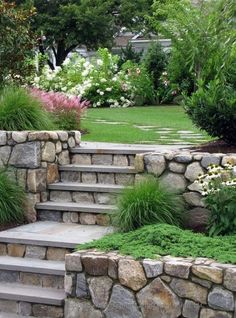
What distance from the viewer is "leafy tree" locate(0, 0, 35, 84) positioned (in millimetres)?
9977

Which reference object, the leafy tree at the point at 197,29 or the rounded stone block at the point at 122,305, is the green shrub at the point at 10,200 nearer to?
the rounded stone block at the point at 122,305

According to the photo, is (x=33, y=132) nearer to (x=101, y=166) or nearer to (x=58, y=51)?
(x=101, y=166)

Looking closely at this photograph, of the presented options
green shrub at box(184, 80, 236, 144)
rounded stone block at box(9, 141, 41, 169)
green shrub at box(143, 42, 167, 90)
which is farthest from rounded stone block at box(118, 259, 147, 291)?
green shrub at box(143, 42, 167, 90)

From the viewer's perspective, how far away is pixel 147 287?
535cm

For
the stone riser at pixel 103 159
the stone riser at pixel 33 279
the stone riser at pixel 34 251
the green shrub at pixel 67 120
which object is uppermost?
the green shrub at pixel 67 120

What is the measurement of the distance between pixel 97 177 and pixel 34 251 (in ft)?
4.48

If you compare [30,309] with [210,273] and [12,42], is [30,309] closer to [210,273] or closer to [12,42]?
[210,273]

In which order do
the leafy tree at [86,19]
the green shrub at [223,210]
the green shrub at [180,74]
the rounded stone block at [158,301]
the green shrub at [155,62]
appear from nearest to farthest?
1. the rounded stone block at [158,301]
2. the green shrub at [223,210]
3. the green shrub at [180,74]
4. the green shrub at [155,62]
5. the leafy tree at [86,19]

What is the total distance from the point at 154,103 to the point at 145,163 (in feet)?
38.9

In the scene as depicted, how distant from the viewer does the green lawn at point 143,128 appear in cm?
969

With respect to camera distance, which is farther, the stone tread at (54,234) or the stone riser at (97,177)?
the stone riser at (97,177)

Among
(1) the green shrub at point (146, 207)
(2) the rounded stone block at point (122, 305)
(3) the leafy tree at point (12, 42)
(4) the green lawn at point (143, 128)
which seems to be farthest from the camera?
(3) the leafy tree at point (12, 42)

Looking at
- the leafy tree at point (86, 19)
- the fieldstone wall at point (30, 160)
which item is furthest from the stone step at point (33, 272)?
the leafy tree at point (86, 19)

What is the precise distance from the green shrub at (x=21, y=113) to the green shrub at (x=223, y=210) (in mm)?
2656
